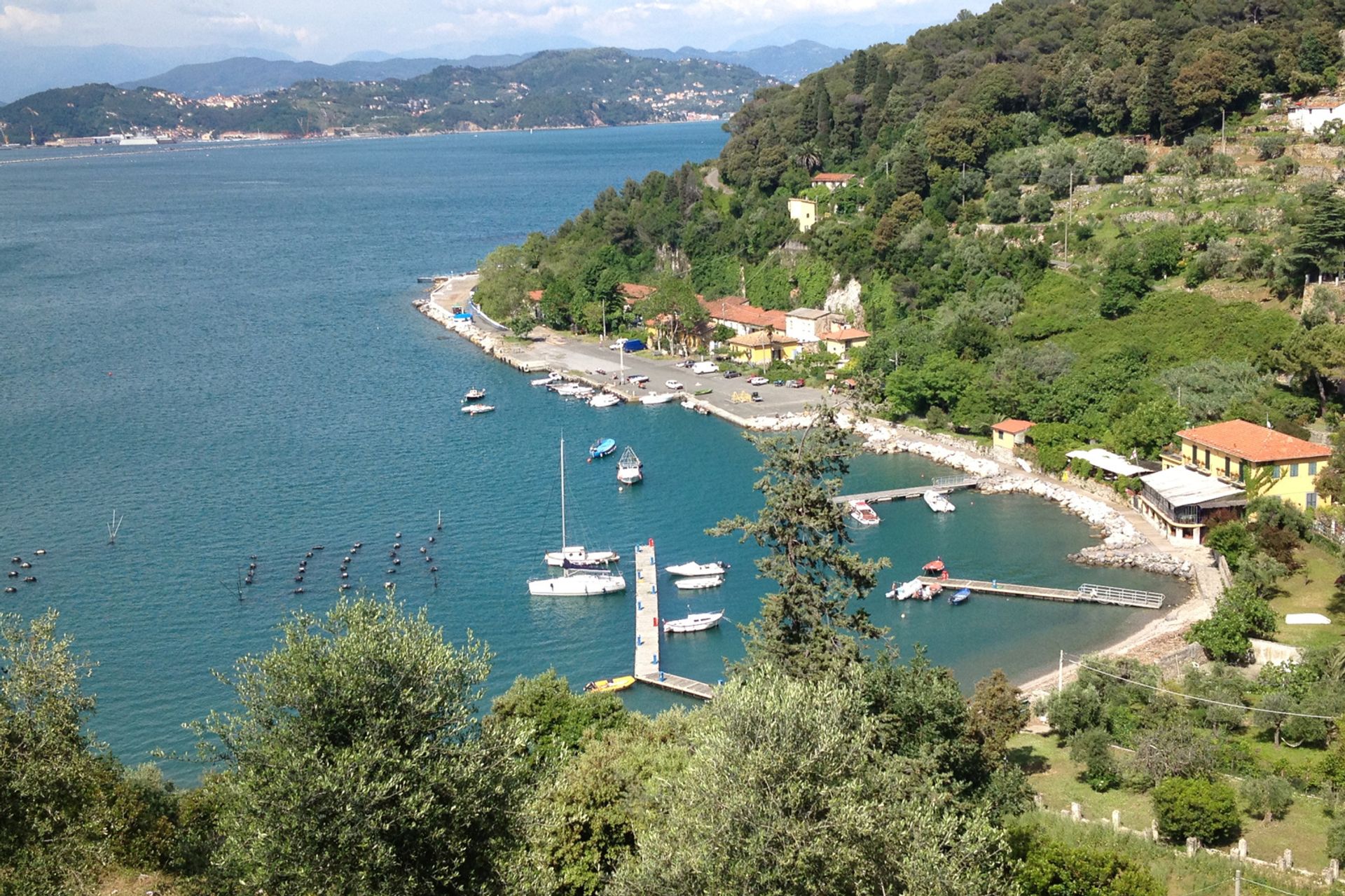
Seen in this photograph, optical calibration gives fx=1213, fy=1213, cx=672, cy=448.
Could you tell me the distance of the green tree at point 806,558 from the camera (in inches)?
663

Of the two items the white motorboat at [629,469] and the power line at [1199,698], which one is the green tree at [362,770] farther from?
the white motorboat at [629,469]

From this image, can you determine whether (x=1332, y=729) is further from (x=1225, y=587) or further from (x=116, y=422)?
(x=116, y=422)

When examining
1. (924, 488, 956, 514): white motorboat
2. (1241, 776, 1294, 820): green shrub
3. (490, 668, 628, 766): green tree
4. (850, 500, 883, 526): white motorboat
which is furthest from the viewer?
(924, 488, 956, 514): white motorboat

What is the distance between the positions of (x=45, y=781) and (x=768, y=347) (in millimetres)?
40751

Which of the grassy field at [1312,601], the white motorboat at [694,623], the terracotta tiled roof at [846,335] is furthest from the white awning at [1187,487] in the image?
the terracotta tiled roof at [846,335]

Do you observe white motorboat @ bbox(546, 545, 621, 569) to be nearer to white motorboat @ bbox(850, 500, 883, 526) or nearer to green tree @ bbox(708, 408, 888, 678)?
white motorboat @ bbox(850, 500, 883, 526)

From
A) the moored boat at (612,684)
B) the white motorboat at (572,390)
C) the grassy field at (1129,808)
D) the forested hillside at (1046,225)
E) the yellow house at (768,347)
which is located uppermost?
the forested hillside at (1046,225)

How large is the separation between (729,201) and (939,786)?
52.4m

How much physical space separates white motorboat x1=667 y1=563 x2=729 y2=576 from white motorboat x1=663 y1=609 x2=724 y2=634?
214 cm

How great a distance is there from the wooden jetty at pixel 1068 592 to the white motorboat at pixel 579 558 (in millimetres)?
8180

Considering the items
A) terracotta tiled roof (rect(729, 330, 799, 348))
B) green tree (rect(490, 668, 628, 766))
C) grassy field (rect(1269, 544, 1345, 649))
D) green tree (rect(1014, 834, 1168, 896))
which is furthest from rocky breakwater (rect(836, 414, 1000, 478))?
green tree (rect(1014, 834, 1168, 896))

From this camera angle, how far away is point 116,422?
46.2m

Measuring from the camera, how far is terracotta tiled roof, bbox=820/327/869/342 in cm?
4966

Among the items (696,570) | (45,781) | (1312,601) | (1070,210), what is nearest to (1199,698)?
(1312,601)
